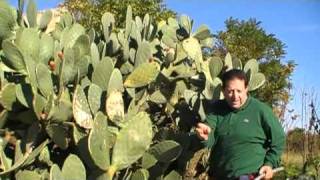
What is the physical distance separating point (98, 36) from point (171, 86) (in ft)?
2.67

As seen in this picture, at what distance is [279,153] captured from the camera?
168 inches

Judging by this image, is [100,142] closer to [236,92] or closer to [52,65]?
[52,65]

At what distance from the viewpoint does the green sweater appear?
426 centimetres

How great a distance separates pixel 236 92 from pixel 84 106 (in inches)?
39.5

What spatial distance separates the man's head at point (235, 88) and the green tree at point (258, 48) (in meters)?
10.8

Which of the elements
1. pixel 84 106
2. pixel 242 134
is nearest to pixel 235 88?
pixel 242 134

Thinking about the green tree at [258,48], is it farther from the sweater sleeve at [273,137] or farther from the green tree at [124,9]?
the sweater sleeve at [273,137]

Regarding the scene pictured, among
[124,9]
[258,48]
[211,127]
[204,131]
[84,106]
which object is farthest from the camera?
[258,48]

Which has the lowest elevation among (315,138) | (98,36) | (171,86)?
(315,138)

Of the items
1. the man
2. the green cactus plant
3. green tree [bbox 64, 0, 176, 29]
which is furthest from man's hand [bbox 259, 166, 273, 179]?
green tree [bbox 64, 0, 176, 29]

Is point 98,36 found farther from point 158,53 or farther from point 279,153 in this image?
point 279,153

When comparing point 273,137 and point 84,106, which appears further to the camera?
point 273,137

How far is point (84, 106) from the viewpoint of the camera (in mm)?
3996

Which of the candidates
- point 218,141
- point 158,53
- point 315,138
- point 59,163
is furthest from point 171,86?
point 315,138
